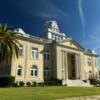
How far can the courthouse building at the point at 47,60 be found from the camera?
1651 inches

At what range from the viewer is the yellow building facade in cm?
4200

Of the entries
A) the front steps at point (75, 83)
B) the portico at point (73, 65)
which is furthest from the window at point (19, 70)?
the portico at point (73, 65)

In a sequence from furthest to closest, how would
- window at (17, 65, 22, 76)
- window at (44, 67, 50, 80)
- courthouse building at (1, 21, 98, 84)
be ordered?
window at (44, 67, 50, 80) → courthouse building at (1, 21, 98, 84) → window at (17, 65, 22, 76)

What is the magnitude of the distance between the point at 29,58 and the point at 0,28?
40.5ft

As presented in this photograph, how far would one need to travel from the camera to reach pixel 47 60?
1845 inches

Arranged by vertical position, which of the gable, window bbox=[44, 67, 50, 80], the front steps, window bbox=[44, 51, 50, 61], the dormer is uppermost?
the dormer

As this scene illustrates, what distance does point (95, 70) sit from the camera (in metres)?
62.8

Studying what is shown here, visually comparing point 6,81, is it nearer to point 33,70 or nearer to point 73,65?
point 33,70

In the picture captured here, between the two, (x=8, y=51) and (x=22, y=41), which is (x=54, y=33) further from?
(x=8, y=51)

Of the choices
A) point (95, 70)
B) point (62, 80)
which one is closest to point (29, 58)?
point (62, 80)

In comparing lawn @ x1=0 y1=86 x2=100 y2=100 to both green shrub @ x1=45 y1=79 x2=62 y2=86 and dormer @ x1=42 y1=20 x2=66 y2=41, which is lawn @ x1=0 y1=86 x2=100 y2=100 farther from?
dormer @ x1=42 y1=20 x2=66 y2=41

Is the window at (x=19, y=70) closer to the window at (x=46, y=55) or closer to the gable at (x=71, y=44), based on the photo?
the window at (x=46, y=55)

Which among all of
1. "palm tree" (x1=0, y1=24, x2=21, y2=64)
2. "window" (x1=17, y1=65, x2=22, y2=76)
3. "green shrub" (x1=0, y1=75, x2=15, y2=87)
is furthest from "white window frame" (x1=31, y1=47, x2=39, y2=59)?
"green shrub" (x1=0, y1=75, x2=15, y2=87)

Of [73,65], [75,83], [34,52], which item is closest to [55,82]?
[75,83]
